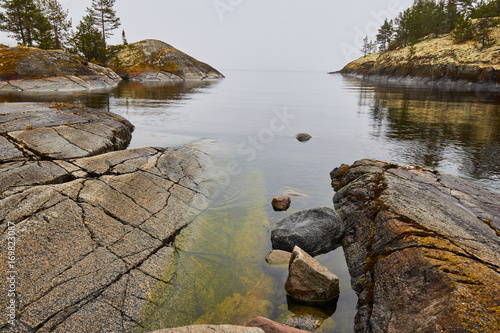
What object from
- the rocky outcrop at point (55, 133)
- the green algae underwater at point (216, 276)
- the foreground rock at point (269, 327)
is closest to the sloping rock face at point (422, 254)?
the foreground rock at point (269, 327)

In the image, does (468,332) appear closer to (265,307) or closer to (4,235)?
(265,307)

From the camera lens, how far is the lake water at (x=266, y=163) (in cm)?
577

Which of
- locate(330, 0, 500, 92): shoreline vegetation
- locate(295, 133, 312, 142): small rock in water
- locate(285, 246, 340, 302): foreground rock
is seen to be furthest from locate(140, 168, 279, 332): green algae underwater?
locate(330, 0, 500, 92): shoreline vegetation

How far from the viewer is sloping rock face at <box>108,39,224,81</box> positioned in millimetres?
71250

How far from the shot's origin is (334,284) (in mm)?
5828

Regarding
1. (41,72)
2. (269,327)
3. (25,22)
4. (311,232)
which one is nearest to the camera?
(269,327)

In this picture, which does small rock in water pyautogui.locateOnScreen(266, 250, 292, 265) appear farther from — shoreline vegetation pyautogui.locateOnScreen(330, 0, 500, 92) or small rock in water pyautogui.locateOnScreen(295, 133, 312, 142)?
shoreline vegetation pyautogui.locateOnScreen(330, 0, 500, 92)

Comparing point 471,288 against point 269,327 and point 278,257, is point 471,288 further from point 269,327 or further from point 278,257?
point 278,257

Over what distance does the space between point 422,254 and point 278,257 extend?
323cm

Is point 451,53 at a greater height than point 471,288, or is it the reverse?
point 451,53

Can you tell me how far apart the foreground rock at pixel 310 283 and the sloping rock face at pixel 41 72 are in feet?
146

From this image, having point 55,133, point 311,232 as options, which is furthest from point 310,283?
point 55,133

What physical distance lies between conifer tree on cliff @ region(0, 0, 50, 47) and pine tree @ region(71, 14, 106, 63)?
23.3 ft

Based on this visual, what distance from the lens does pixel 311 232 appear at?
7.62 m
